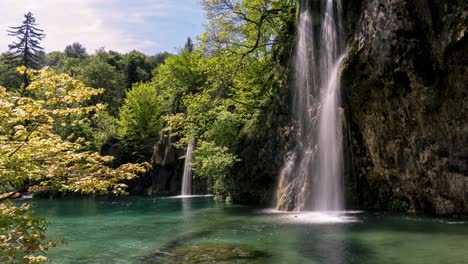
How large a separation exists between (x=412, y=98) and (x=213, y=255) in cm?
965

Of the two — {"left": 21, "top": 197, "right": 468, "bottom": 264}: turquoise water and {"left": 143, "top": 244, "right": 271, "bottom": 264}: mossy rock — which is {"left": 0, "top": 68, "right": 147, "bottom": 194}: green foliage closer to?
{"left": 143, "top": 244, "right": 271, "bottom": 264}: mossy rock

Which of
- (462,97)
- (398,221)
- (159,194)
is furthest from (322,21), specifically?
(159,194)

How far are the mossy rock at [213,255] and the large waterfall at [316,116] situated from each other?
8.21 m

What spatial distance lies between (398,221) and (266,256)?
6.60 metres

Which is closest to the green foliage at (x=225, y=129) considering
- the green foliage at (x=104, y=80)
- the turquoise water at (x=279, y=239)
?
the turquoise water at (x=279, y=239)

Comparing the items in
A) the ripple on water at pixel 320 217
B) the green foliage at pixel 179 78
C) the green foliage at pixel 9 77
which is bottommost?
the ripple on water at pixel 320 217

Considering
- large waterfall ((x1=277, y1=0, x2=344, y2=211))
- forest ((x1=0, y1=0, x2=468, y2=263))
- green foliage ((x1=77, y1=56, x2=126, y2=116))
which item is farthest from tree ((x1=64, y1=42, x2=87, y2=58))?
large waterfall ((x1=277, y1=0, x2=344, y2=211))

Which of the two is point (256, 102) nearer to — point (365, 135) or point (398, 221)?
point (365, 135)

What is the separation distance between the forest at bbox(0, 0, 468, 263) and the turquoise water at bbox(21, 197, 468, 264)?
4.0 inches

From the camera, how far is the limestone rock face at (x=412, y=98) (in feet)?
Answer: 45.7

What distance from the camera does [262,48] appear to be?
2756cm

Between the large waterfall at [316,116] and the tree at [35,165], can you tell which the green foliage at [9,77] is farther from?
the tree at [35,165]

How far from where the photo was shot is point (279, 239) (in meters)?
11.9

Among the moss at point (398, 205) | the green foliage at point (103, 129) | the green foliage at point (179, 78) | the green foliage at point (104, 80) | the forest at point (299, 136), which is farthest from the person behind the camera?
the green foliage at point (104, 80)
